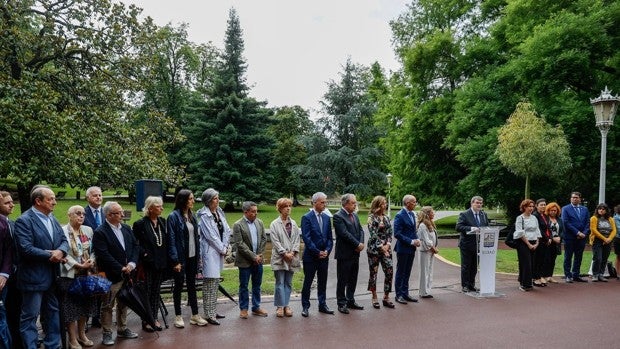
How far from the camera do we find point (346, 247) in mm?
8242

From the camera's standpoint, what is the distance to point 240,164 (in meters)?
38.4

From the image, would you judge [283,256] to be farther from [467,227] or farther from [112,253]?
[467,227]

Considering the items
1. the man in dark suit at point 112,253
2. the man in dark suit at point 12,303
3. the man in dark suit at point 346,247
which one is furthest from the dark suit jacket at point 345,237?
the man in dark suit at point 12,303

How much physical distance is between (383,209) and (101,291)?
15.4 ft

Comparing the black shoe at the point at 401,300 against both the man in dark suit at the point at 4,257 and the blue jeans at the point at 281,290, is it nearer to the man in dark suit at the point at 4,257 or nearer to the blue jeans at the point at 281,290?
the blue jeans at the point at 281,290

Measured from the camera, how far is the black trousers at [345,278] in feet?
26.9

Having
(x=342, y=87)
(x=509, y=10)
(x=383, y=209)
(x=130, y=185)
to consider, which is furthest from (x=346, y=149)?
(x=383, y=209)

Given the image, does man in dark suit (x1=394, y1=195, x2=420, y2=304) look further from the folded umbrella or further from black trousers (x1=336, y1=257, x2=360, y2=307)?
the folded umbrella

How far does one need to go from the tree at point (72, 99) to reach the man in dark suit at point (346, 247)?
20.7ft

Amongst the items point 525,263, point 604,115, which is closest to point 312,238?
point 525,263

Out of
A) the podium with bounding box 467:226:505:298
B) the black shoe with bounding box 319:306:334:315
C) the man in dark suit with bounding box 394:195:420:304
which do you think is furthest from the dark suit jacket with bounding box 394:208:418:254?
the black shoe with bounding box 319:306:334:315

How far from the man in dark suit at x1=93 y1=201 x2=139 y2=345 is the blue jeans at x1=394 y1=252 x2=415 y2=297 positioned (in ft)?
15.3

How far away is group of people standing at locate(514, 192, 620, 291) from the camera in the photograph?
10086 mm

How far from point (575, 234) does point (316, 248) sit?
21.6 feet
